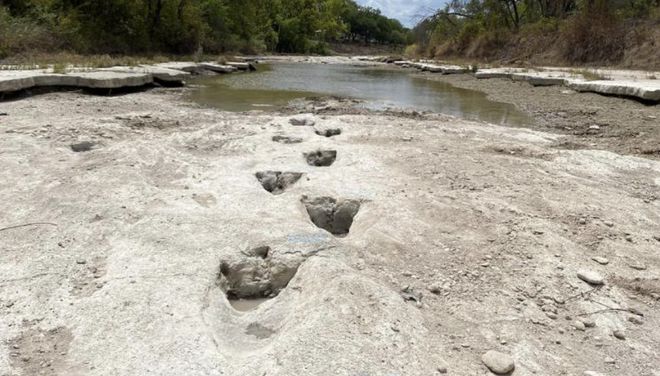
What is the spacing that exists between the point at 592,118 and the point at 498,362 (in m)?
7.29

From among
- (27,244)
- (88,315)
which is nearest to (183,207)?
(27,244)

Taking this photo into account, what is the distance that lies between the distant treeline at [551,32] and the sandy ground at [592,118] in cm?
673

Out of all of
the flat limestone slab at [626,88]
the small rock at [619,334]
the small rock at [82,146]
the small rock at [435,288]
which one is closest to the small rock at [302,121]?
the small rock at [82,146]

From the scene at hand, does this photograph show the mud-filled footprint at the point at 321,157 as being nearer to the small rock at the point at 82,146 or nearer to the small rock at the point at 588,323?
the small rock at the point at 82,146

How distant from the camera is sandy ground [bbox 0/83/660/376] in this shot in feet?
6.84

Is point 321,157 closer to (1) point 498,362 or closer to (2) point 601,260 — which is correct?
(2) point 601,260

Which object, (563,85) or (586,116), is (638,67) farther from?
(586,116)

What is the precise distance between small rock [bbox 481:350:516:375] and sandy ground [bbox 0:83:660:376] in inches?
1.4

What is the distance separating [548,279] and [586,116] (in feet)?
21.5

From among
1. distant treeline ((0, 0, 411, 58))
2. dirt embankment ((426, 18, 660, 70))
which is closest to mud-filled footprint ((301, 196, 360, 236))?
distant treeline ((0, 0, 411, 58))

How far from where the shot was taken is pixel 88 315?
2281 millimetres

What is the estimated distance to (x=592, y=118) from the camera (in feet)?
26.4

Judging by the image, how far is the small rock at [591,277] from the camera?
2771 mm

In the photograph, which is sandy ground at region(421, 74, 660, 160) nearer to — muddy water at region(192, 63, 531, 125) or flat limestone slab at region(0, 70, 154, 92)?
muddy water at region(192, 63, 531, 125)
